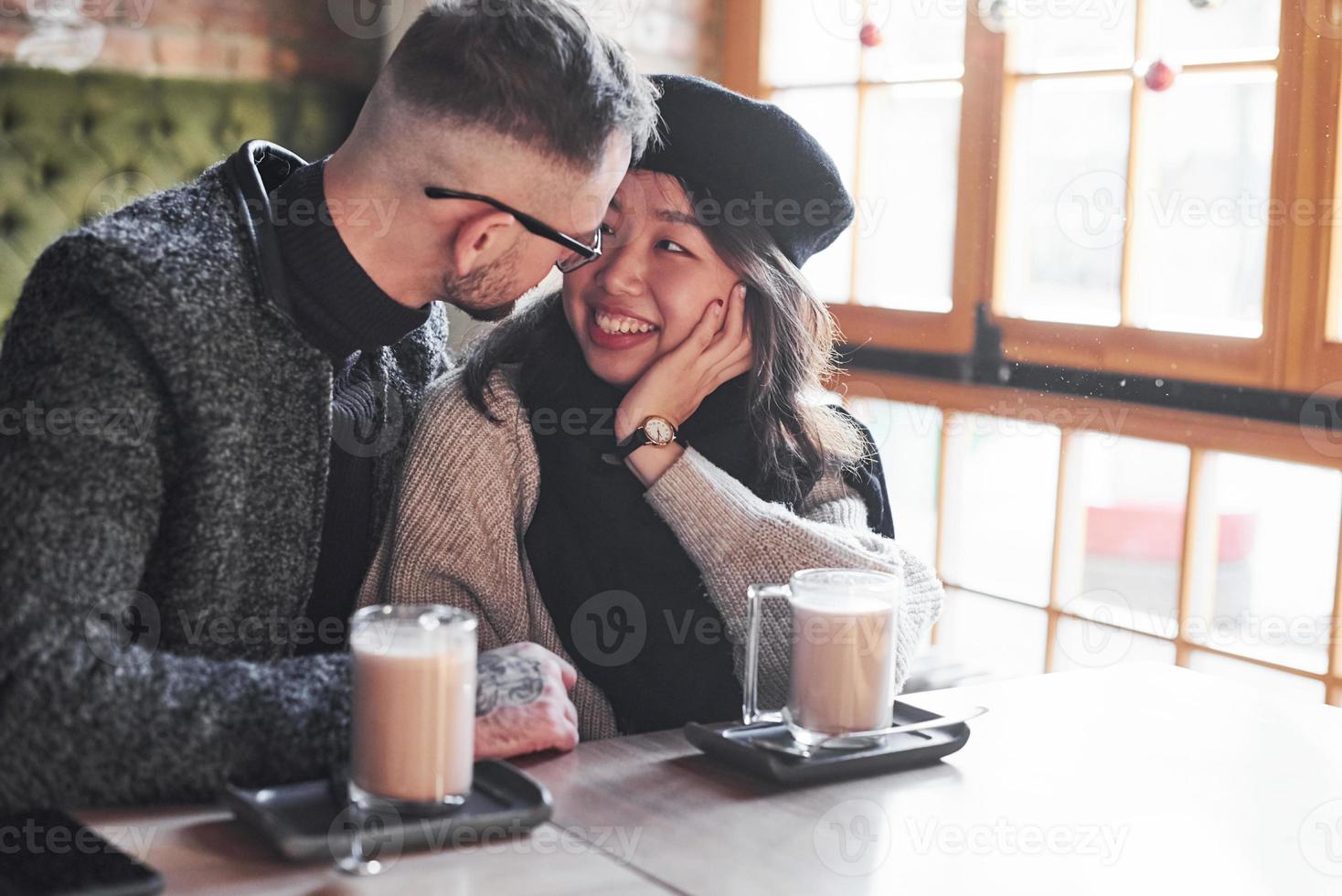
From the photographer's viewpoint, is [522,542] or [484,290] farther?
[522,542]

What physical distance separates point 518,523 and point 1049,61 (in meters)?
1.77

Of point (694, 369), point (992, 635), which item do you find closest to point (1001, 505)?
point (992, 635)

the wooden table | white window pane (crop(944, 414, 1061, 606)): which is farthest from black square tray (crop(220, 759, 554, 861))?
white window pane (crop(944, 414, 1061, 606))

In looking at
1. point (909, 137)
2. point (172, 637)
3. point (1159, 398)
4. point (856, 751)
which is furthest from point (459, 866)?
point (909, 137)

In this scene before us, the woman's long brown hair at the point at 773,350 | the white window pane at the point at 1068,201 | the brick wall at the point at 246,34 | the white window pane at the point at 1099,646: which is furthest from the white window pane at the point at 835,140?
the woman's long brown hair at the point at 773,350

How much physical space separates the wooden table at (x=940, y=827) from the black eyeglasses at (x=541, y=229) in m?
0.52

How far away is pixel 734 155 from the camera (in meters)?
1.64

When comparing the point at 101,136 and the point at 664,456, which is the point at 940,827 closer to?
the point at 664,456

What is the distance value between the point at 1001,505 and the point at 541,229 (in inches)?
68.1

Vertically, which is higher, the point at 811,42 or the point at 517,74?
the point at 811,42

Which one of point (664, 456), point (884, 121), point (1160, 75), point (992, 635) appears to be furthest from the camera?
point (884, 121)

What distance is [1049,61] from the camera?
2826 mm

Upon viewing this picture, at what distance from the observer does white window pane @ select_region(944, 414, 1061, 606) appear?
280 centimetres

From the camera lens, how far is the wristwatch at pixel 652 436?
1.59 meters
